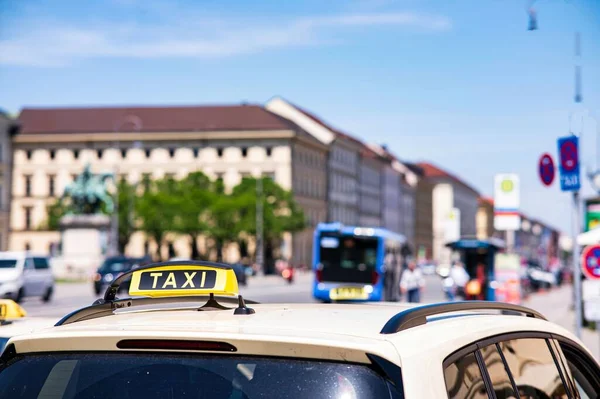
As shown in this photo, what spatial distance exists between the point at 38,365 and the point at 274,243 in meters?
114

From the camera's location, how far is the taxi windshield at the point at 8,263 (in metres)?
38.8

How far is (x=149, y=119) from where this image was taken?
130 m

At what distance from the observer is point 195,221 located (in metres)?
111

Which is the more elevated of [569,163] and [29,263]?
[569,163]

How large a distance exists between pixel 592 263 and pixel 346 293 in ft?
77.0

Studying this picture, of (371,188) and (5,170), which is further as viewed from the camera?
(371,188)

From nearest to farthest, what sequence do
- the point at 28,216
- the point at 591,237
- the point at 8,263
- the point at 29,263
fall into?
the point at 591,237 < the point at 8,263 < the point at 29,263 < the point at 28,216

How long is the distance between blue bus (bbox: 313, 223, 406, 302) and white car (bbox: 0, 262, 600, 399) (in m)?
35.8

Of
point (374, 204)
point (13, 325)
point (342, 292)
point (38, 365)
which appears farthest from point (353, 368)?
point (374, 204)

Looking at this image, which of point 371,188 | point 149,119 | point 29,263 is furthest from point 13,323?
point 371,188

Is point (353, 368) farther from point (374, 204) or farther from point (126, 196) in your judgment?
point (374, 204)

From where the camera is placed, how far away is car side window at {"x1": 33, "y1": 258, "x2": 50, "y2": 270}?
40.1 metres

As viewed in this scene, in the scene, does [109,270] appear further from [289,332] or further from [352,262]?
[289,332]

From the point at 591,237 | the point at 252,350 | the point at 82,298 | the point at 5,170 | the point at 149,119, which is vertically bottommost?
the point at 82,298
